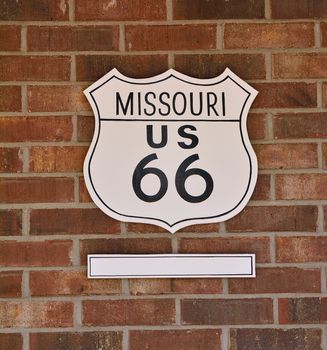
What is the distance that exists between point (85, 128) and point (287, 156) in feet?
2.15

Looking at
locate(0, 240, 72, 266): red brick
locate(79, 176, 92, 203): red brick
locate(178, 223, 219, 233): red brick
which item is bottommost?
locate(0, 240, 72, 266): red brick

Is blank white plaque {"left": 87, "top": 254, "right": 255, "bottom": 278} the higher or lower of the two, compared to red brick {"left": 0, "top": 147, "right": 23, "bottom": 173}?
lower

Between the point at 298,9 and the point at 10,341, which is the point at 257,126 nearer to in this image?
the point at 298,9

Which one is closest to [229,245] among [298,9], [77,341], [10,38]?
[77,341]

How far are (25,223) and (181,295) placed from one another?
54 cm

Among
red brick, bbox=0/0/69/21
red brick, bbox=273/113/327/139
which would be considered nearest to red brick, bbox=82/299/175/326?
red brick, bbox=273/113/327/139

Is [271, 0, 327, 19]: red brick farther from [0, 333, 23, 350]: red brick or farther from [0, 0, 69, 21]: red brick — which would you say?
[0, 333, 23, 350]: red brick

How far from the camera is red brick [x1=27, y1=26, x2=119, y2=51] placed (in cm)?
199

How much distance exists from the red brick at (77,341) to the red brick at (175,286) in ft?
0.52

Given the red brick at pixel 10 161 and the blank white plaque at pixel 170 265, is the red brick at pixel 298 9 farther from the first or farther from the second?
the red brick at pixel 10 161

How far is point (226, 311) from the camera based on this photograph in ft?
6.41

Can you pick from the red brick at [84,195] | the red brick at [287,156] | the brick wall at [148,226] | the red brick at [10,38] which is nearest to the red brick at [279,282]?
the brick wall at [148,226]

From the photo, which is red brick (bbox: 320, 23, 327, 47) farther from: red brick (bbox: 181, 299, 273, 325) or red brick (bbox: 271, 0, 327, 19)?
red brick (bbox: 181, 299, 273, 325)

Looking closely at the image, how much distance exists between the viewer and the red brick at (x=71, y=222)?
1950 mm
